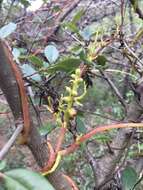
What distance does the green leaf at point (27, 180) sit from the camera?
316 millimetres

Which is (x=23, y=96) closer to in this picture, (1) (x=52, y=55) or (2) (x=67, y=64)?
(2) (x=67, y=64)

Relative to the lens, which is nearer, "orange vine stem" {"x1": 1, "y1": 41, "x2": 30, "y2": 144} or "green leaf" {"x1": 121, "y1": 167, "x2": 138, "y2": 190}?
"orange vine stem" {"x1": 1, "y1": 41, "x2": 30, "y2": 144}

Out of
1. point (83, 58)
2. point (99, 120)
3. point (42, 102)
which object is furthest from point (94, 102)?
point (83, 58)

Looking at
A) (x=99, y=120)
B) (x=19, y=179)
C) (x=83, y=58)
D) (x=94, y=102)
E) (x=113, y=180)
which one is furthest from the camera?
(x=94, y=102)

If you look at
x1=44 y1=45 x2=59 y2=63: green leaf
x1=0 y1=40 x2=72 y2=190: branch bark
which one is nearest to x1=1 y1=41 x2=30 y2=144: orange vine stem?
x1=0 y1=40 x2=72 y2=190: branch bark

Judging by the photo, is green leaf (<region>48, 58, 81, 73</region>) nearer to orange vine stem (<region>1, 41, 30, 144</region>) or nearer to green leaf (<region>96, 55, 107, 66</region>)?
orange vine stem (<region>1, 41, 30, 144</region>)

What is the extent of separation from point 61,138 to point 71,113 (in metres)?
0.05

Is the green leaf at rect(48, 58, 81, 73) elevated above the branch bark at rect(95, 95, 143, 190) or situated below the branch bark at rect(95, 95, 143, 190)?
above

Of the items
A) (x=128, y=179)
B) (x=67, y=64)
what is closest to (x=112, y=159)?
(x=128, y=179)

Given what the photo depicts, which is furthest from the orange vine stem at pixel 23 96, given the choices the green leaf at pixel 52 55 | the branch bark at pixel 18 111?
the green leaf at pixel 52 55

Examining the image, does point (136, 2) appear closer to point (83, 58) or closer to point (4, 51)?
point (83, 58)

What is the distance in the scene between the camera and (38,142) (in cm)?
41

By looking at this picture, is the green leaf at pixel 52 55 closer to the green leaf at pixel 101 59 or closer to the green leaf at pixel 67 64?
the green leaf at pixel 101 59

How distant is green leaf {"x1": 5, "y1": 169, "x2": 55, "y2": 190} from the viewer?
316mm
